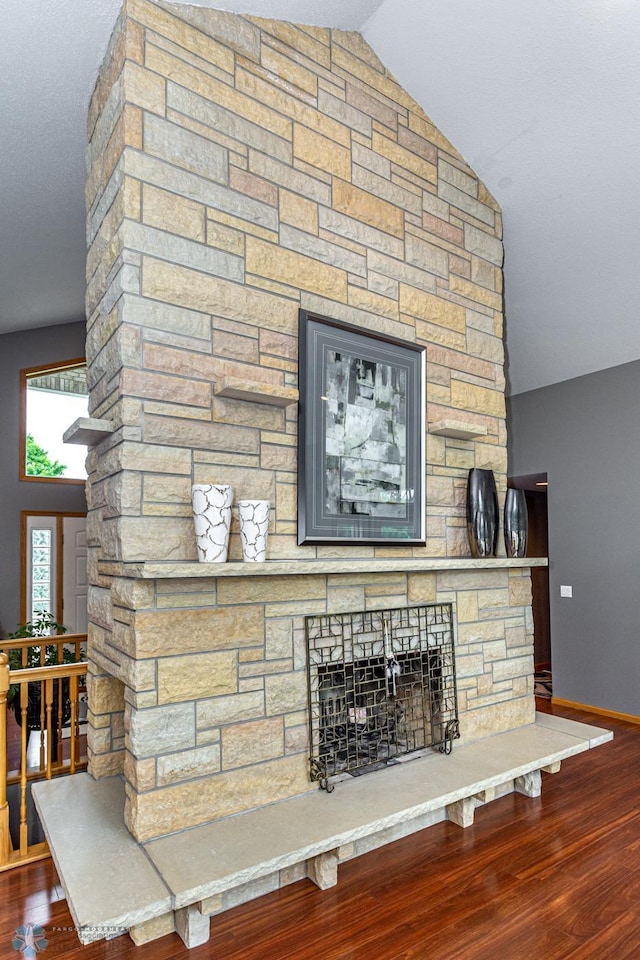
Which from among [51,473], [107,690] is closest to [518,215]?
[107,690]

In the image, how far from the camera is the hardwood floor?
1.91 m

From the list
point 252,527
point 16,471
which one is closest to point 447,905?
point 252,527

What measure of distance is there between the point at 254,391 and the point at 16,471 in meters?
4.89

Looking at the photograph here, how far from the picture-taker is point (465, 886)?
226 cm

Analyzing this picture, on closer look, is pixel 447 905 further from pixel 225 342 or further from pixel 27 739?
pixel 225 342

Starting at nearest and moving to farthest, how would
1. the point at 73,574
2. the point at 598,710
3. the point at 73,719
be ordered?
the point at 73,719 < the point at 598,710 < the point at 73,574

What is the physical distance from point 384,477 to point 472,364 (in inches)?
36.9

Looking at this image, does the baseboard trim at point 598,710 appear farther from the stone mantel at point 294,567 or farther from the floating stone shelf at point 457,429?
the floating stone shelf at point 457,429

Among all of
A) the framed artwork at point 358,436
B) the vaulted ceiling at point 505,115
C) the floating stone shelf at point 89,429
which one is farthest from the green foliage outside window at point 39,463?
the framed artwork at point 358,436

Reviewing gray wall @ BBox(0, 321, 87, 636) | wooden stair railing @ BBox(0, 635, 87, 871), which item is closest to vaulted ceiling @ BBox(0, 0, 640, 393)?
gray wall @ BBox(0, 321, 87, 636)

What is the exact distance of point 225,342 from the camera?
2393 millimetres

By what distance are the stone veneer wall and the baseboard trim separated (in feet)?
6.43

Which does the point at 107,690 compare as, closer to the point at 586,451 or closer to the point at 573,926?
the point at 573,926

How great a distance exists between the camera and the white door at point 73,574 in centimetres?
644
